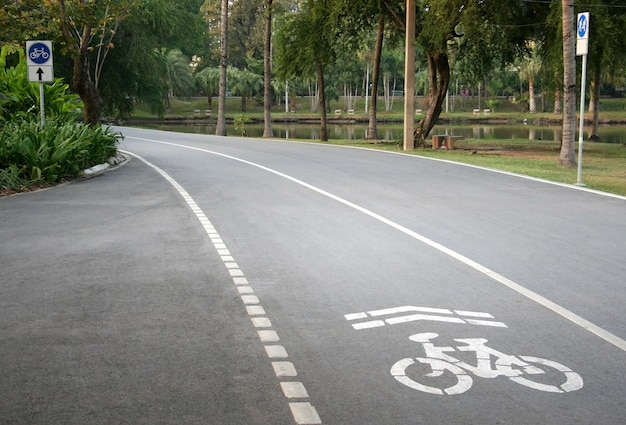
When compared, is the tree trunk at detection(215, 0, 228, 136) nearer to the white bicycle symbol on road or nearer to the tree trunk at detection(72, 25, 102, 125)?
the tree trunk at detection(72, 25, 102, 125)

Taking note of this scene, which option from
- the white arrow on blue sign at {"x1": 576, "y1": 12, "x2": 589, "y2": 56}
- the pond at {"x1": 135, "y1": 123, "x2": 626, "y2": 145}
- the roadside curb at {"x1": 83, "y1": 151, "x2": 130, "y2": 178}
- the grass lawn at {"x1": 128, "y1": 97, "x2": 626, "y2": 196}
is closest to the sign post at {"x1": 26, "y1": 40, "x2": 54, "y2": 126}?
the roadside curb at {"x1": 83, "y1": 151, "x2": 130, "y2": 178}

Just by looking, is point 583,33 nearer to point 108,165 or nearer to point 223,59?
point 108,165

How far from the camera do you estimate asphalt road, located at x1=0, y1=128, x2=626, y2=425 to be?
560cm

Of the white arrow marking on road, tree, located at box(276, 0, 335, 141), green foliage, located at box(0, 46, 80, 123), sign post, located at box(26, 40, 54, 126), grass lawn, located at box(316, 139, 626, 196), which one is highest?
tree, located at box(276, 0, 335, 141)

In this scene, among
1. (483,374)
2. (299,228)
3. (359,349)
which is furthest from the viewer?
(299,228)

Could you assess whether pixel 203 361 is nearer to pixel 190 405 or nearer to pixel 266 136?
pixel 190 405

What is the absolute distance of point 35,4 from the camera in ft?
77.9

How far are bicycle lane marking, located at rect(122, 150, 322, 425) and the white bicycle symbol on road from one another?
0.74m

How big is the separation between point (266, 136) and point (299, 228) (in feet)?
120

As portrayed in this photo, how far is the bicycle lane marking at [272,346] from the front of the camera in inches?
213

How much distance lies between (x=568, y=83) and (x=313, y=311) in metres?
18.8

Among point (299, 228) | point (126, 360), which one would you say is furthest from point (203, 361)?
point (299, 228)

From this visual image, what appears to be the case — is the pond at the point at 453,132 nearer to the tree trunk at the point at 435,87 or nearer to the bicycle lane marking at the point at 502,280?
the tree trunk at the point at 435,87

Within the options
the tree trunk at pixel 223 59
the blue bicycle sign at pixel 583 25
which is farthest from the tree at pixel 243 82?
the blue bicycle sign at pixel 583 25
